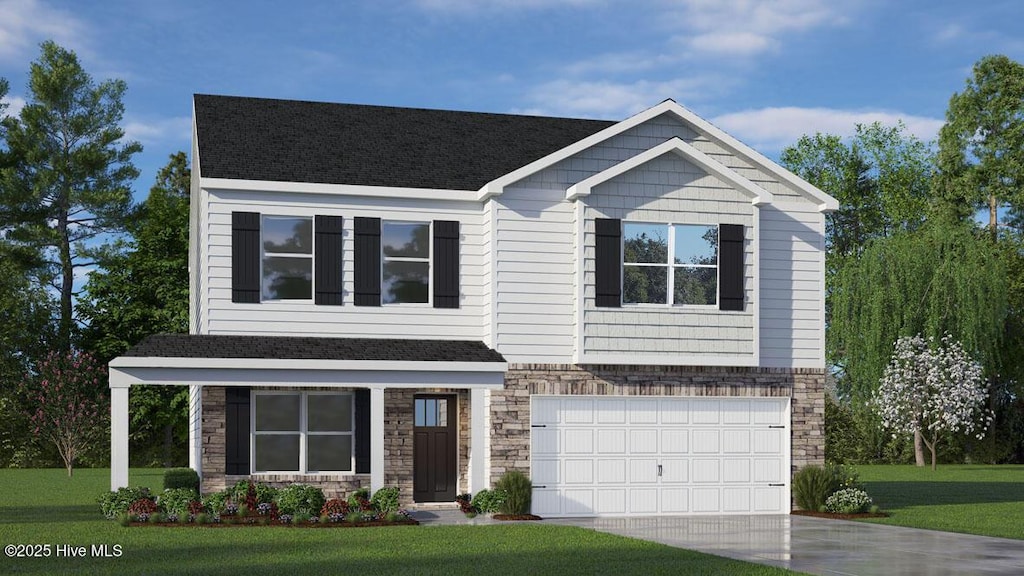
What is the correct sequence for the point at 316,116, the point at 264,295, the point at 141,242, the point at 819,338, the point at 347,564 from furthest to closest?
the point at 141,242
the point at 316,116
the point at 819,338
the point at 264,295
the point at 347,564

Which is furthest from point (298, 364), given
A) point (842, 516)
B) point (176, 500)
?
point (842, 516)

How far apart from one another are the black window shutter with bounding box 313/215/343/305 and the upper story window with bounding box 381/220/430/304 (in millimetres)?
915

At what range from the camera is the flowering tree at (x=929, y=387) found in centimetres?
4447

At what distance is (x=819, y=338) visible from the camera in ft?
83.5

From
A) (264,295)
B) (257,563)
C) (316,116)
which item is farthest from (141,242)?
(257,563)

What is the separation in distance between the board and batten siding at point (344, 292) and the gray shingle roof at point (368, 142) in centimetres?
43

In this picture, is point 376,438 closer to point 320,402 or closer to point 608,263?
point 320,402

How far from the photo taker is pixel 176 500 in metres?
21.0

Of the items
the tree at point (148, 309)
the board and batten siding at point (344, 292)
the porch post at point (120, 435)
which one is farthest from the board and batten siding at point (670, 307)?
the tree at point (148, 309)

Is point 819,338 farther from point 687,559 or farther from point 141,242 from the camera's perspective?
point 141,242

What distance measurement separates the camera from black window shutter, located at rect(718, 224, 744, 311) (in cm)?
2417

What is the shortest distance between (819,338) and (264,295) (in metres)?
11.0

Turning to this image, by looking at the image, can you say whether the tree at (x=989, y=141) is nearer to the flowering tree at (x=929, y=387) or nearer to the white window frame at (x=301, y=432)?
the flowering tree at (x=929, y=387)

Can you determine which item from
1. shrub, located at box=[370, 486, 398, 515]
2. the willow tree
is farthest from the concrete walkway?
the willow tree
